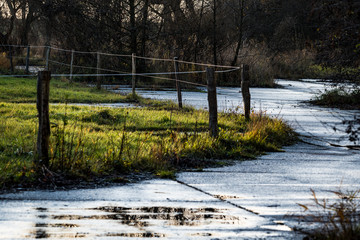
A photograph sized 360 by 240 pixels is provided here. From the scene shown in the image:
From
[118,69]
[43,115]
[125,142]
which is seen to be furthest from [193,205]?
[118,69]

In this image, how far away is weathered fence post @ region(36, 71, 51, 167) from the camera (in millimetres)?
7574

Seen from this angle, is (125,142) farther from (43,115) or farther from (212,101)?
(43,115)

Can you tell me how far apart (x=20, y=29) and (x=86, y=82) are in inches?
488

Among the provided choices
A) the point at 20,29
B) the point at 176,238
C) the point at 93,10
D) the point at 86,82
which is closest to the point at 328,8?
the point at 176,238

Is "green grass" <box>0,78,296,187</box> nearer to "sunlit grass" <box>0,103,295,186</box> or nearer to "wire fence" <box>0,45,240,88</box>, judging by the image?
"sunlit grass" <box>0,103,295,186</box>

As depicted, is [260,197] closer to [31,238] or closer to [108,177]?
[108,177]

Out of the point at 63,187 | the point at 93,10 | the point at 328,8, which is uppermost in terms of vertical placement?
the point at 93,10

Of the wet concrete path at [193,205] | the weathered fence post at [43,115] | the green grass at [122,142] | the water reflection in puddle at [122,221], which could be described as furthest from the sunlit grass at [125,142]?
the water reflection in puddle at [122,221]

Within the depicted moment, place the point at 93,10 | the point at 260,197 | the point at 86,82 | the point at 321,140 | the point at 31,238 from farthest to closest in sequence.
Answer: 1. the point at 93,10
2. the point at 86,82
3. the point at 321,140
4. the point at 260,197
5. the point at 31,238

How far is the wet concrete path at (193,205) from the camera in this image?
17.8ft

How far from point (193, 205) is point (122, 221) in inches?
43.3

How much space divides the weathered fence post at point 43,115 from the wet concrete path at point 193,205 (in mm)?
812

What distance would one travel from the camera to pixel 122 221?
580 centimetres

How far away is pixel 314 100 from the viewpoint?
2125 cm
